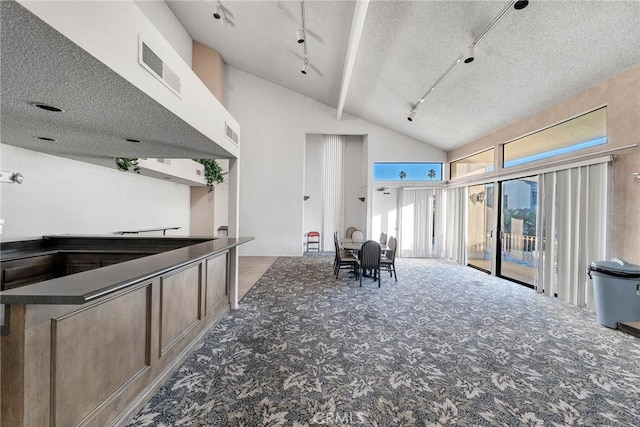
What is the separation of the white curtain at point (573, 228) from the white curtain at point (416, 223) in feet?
12.2

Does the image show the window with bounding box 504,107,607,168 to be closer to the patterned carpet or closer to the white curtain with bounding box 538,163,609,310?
the white curtain with bounding box 538,163,609,310

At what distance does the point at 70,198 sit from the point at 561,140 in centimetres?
780

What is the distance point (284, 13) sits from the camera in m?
5.19

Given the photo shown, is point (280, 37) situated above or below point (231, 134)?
above

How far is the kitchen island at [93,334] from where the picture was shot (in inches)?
46.9

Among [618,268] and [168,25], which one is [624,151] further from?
[168,25]

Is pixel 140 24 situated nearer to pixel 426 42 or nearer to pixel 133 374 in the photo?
pixel 133 374

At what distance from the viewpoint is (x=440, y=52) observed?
441 centimetres

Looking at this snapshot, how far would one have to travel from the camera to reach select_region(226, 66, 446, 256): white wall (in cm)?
847

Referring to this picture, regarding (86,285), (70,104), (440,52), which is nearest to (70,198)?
(70,104)

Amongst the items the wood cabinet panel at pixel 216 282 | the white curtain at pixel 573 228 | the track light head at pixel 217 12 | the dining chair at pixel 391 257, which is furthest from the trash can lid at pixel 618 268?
the track light head at pixel 217 12

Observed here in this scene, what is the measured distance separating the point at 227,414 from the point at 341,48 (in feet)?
20.5

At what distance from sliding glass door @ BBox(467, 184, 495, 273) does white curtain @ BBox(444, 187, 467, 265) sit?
0.64 feet

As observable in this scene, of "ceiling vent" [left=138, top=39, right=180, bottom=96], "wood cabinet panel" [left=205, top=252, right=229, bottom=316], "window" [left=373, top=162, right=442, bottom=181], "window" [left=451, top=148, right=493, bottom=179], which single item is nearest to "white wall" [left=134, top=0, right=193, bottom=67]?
"ceiling vent" [left=138, top=39, right=180, bottom=96]
